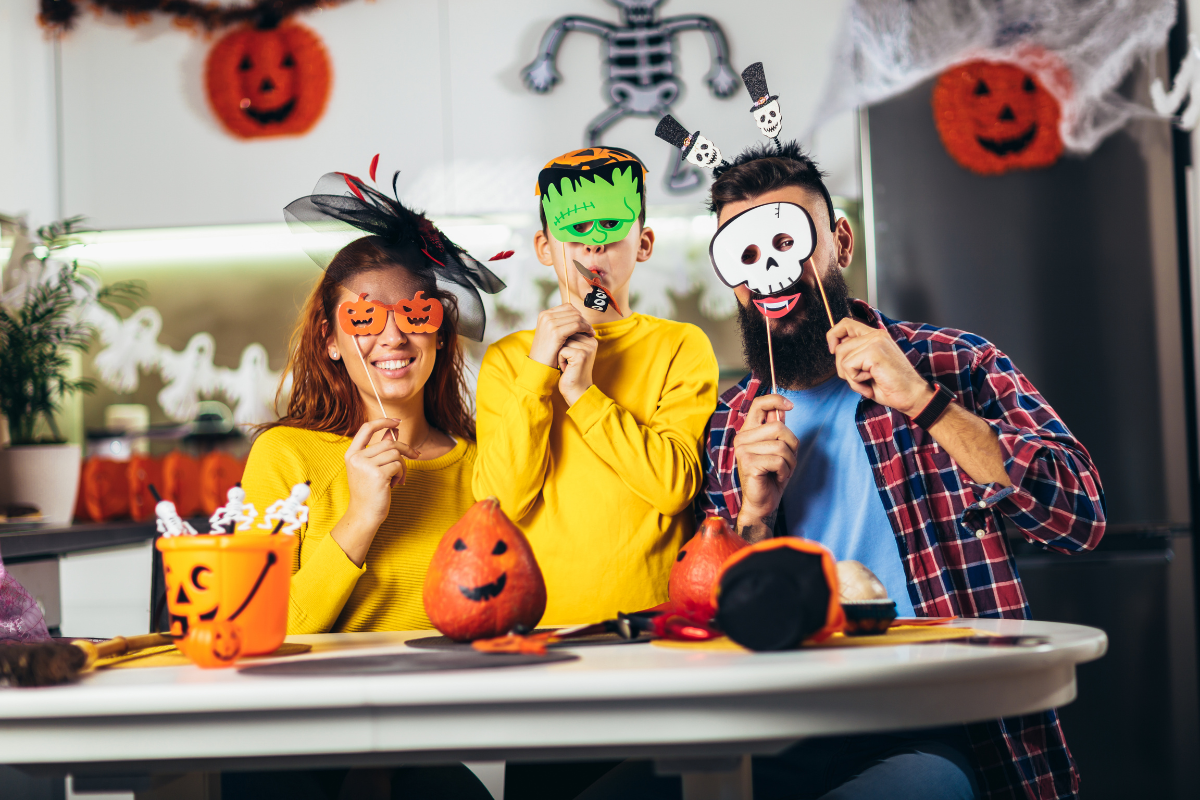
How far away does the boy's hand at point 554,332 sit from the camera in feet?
4.12

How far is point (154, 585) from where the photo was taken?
162 cm

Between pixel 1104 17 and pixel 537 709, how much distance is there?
2.37m

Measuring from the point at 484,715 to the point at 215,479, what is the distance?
6.94ft

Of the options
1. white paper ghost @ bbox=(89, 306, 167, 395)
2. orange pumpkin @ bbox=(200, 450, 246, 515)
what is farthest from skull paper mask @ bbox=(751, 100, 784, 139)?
white paper ghost @ bbox=(89, 306, 167, 395)

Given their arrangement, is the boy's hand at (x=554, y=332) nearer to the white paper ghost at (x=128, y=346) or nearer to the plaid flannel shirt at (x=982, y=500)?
the plaid flannel shirt at (x=982, y=500)

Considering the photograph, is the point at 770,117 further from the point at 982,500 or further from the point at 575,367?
the point at 982,500

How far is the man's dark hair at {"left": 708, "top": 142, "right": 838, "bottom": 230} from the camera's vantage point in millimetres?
1334

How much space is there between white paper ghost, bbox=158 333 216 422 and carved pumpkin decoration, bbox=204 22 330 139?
25.9 inches

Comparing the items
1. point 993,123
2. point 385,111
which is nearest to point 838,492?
point 993,123

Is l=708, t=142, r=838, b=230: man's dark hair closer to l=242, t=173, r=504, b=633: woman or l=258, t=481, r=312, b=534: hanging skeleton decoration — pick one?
l=242, t=173, r=504, b=633: woman

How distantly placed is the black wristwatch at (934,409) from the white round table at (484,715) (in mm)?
517

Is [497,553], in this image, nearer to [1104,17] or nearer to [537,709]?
[537,709]

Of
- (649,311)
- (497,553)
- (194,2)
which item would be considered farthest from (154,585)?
(194,2)

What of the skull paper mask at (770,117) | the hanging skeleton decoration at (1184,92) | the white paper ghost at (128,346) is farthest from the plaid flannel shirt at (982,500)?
the white paper ghost at (128,346)
